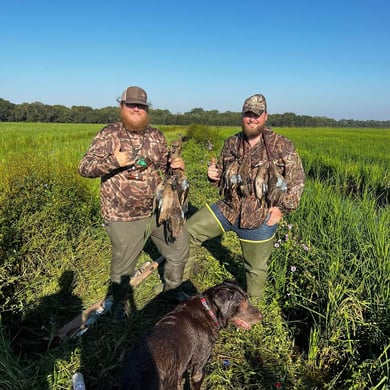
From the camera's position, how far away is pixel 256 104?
2936 mm

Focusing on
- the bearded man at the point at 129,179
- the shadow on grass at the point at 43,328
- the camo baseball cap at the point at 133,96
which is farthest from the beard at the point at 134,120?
the shadow on grass at the point at 43,328

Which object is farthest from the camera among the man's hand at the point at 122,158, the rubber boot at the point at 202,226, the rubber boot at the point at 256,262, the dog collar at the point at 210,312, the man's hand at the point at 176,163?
the rubber boot at the point at 202,226

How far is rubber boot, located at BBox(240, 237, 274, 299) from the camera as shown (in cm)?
Result: 330

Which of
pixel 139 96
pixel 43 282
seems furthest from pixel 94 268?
pixel 139 96

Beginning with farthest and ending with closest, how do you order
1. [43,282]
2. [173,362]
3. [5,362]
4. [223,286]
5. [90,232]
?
[90,232] < [43,282] < [223,286] < [5,362] < [173,362]

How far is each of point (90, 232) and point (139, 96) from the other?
2.92 metres

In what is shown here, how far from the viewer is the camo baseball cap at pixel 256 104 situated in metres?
2.91

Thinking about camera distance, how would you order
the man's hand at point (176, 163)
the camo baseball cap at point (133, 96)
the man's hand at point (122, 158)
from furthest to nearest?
the man's hand at point (176, 163) → the camo baseball cap at point (133, 96) → the man's hand at point (122, 158)

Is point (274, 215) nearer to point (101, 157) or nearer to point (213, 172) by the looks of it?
point (213, 172)

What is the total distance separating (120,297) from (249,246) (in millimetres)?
1551

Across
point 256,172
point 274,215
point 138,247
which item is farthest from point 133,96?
point 274,215

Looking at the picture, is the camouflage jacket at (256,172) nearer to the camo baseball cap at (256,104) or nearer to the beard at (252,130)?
the beard at (252,130)

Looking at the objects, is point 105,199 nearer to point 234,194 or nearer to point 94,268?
point 234,194

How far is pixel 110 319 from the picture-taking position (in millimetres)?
3428
